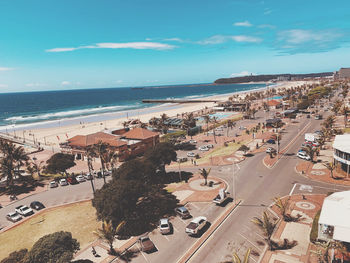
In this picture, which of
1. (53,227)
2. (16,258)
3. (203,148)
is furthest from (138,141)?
(16,258)

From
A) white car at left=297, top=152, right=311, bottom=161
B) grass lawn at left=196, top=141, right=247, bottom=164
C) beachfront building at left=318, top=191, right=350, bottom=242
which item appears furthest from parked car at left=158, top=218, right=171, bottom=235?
white car at left=297, top=152, right=311, bottom=161

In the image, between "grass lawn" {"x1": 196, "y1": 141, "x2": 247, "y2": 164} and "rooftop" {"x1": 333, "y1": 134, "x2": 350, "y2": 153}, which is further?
"grass lawn" {"x1": 196, "y1": 141, "x2": 247, "y2": 164}

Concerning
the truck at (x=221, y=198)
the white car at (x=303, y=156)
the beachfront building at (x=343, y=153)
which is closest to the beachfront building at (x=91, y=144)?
the truck at (x=221, y=198)

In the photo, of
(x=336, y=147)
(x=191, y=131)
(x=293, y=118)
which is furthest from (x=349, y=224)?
(x=293, y=118)

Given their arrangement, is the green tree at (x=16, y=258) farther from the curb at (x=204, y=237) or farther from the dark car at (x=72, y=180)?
the dark car at (x=72, y=180)

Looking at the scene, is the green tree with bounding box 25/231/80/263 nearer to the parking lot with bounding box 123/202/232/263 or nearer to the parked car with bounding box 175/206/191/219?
the parking lot with bounding box 123/202/232/263

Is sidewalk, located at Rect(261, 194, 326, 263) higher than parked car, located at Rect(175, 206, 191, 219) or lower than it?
lower
